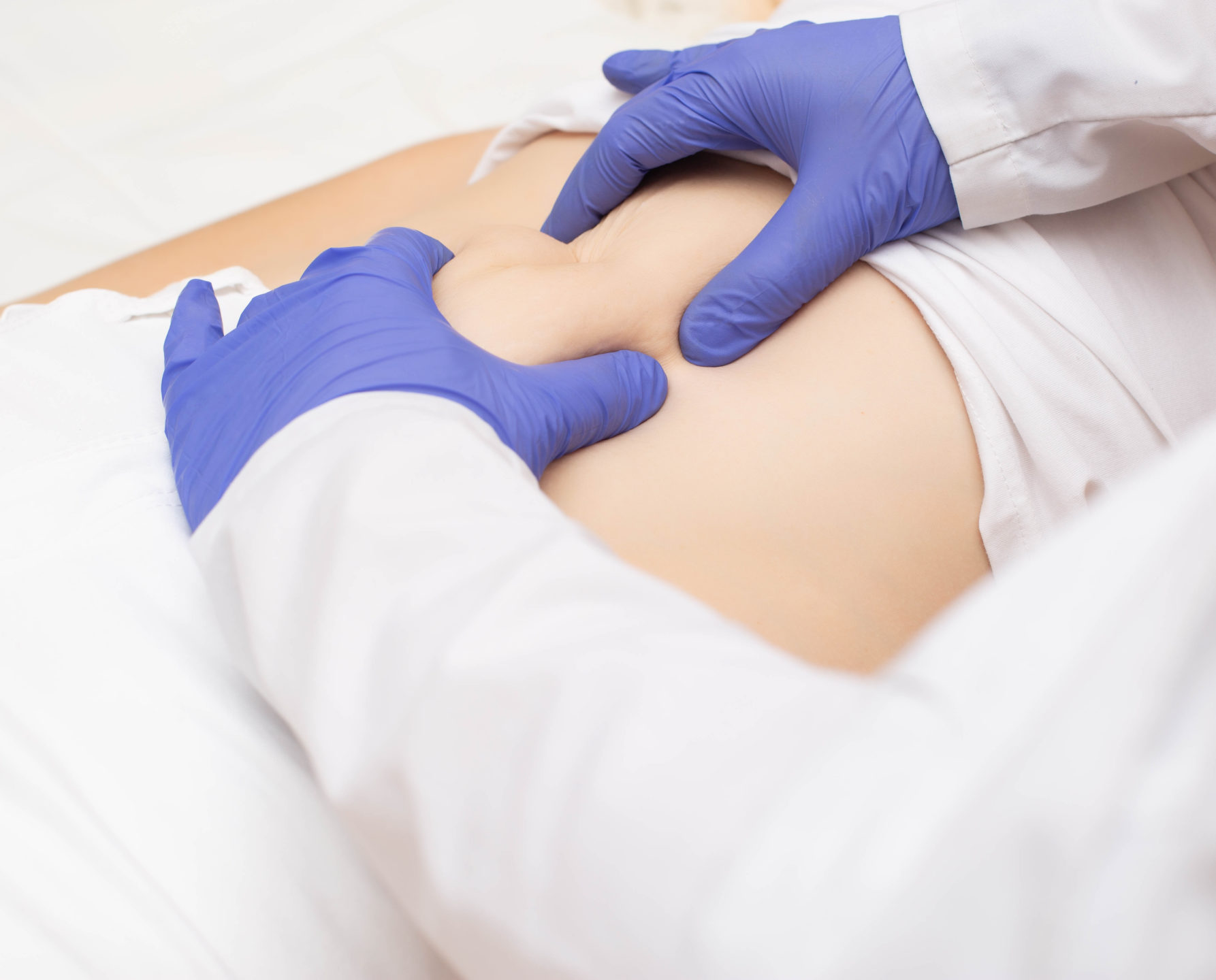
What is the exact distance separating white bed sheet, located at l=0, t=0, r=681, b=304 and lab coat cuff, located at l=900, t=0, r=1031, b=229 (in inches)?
39.9

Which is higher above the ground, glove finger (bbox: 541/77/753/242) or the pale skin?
glove finger (bbox: 541/77/753/242)

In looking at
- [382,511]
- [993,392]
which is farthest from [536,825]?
[993,392]

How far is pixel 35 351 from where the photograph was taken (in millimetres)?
902

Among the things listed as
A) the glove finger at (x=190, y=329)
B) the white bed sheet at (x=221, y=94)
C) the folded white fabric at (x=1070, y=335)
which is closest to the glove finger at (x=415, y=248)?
the glove finger at (x=190, y=329)

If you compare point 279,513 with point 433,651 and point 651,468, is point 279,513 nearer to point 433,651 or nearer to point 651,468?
point 433,651

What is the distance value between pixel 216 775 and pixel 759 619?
0.47 meters

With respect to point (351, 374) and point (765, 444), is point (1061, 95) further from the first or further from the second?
point (351, 374)

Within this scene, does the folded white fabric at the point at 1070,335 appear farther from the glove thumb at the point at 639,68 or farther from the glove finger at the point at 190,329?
the glove finger at the point at 190,329

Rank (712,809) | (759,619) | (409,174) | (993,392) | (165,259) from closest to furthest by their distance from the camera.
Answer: (712,809) → (759,619) → (993,392) → (165,259) → (409,174)

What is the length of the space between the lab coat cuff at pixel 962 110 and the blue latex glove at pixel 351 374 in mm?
395

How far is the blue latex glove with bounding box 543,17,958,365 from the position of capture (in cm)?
92

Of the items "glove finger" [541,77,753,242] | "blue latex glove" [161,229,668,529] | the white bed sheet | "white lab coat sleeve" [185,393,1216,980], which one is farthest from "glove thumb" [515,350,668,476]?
the white bed sheet

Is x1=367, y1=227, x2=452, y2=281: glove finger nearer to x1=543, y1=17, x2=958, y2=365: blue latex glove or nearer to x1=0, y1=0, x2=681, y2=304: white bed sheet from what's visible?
x1=543, y1=17, x2=958, y2=365: blue latex glove

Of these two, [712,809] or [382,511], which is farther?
[382,511]
